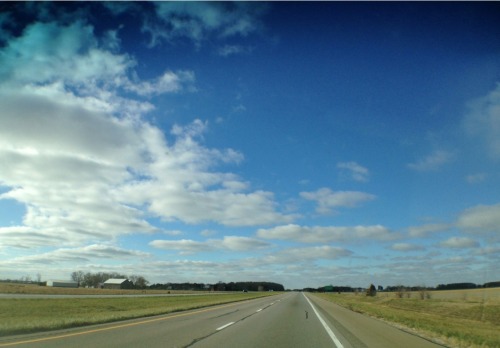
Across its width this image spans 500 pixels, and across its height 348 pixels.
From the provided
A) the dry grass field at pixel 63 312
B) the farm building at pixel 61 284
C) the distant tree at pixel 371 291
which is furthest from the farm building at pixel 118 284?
the dry grass field at pixel 63 312

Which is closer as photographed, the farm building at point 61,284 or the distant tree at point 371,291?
the distant tree at point 371,291

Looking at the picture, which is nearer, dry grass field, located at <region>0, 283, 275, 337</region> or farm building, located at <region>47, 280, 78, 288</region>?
dry grass field, located at <region>0, 283, 275, 337</region>

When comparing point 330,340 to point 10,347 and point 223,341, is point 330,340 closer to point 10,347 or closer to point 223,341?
point 223,341

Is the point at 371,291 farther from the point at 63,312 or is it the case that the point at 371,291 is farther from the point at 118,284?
Answer: the point at 118,284

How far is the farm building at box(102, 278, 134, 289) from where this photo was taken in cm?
17012

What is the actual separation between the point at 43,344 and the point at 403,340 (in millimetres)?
11843

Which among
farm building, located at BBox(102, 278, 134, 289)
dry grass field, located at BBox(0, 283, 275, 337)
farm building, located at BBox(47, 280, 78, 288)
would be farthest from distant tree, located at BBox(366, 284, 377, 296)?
farm building, located at BBox(47, 280, 78, 288)

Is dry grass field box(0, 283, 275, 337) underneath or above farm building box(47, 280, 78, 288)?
underneath

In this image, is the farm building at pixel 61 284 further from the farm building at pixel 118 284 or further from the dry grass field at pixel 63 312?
the dry grass field at pixel 63 312

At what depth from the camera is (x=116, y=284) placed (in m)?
173

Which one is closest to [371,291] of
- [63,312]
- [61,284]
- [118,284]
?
[63,312]

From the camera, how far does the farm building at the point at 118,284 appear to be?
558 feet

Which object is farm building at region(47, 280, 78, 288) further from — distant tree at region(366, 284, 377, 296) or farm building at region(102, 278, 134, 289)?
distant tree at region(366, 284, 377, 296)

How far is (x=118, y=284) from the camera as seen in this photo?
172750 millimetres
